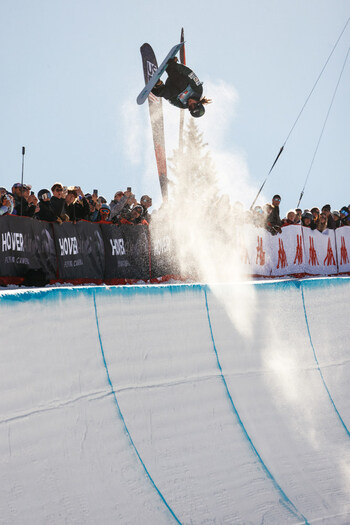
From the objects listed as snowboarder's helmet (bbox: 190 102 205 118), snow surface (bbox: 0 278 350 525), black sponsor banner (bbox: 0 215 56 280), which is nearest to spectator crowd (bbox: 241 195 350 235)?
snowboarder's helmet (bbox: 190 102 205 118)

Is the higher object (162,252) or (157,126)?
(157,126)

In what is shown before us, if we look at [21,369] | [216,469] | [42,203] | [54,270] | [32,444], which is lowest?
[216,469]

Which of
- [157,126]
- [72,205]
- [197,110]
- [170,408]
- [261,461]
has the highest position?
[157,126]

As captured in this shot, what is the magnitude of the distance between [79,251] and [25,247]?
131 centimetres

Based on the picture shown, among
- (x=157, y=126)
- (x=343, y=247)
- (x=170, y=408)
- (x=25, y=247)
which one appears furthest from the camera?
(x=343, y=247)

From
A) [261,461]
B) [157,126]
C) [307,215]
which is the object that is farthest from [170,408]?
[157,126]

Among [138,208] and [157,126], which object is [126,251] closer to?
[138,208]

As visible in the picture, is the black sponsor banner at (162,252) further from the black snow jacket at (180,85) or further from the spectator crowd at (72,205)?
the black snow jacket at (180,85)

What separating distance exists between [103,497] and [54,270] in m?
6.23

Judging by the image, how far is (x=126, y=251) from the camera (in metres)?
11.5

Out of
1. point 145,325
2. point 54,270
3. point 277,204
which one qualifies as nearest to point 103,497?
point 145,325

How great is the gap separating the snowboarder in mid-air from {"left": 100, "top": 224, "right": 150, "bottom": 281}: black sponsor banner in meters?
2.58

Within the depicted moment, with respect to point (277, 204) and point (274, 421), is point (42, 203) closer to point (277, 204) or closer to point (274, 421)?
point (274, 421)

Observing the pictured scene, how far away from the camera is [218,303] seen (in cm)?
610
